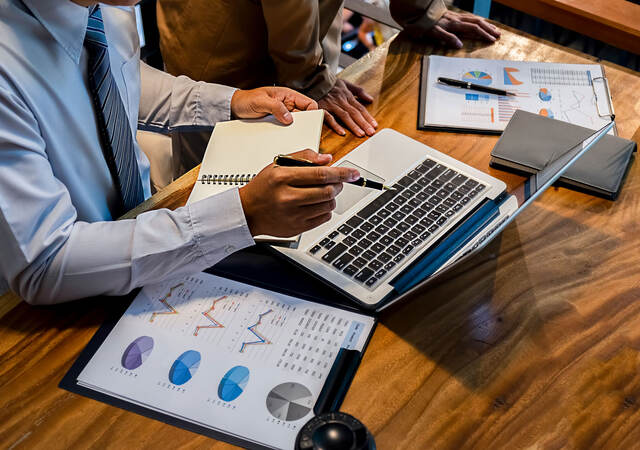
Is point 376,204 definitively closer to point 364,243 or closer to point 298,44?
point 364,243

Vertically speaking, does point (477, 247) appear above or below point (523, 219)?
above

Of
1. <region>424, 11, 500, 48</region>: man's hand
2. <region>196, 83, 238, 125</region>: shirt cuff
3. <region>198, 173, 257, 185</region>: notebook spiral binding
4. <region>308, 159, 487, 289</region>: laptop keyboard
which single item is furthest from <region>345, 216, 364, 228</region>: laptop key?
<region>424, 11, 500, 48</region>: man's hand

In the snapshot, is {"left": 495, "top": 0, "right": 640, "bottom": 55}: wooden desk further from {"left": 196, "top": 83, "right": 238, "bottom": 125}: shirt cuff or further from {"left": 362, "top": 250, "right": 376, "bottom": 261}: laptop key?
{"left": 362, "top": 250, "right": 376, "bottom": 261}: laptop key

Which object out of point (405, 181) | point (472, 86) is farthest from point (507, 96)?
point (405, 181)

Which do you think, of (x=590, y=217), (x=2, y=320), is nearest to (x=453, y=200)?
(x=590, y=217)

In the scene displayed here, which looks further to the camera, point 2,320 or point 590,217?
point 590,217

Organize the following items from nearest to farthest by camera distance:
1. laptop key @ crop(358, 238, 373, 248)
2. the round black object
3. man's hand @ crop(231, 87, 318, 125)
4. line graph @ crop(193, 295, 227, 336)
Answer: the round black object
line graph @ crop(193, 295, 227, 336)
laptop key @ crop(358, 238, 373, 248)
man's hand @ crop(231, 87, 318, 125)

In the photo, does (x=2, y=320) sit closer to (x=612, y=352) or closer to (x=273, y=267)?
(x=273, y=267)

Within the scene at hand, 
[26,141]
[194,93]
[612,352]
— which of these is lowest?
[612,352]

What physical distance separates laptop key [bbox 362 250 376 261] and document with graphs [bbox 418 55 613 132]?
448 millimetres

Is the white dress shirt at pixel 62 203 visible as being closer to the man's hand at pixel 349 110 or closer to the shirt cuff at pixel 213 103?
the shirt cuff at pixel 213 103

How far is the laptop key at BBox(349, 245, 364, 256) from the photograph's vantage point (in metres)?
1.08

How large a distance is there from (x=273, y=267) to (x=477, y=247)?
352 mm

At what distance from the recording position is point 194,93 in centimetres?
146
